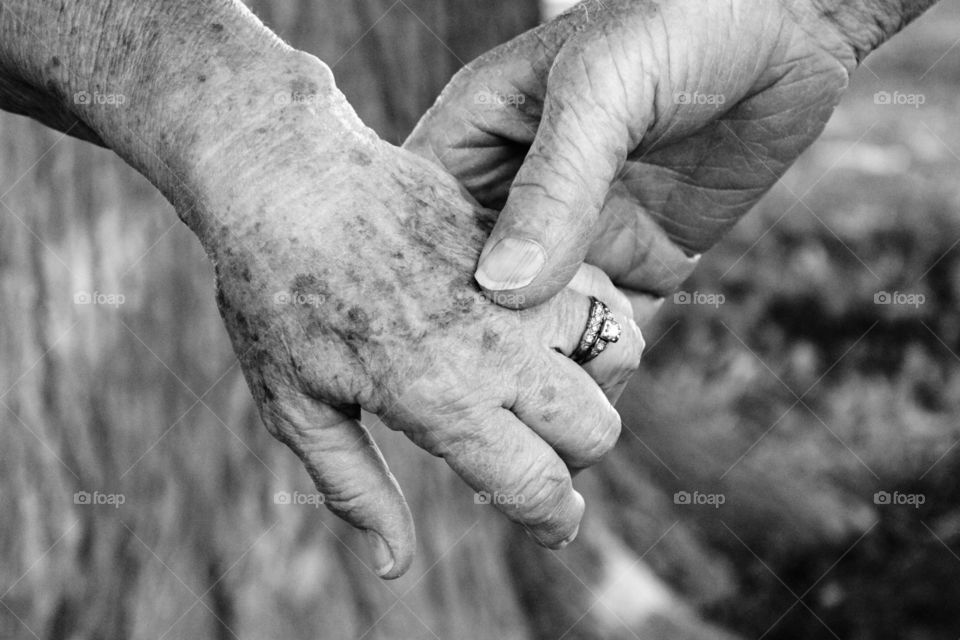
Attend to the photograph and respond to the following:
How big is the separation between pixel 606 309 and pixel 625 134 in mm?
331

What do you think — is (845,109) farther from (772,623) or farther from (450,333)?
(450,333)

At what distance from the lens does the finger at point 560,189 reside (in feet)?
5.74

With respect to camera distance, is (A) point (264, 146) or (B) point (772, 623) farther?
(B) point (772, 623)

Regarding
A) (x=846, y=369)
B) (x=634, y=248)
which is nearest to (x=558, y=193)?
(x=634, y=248)

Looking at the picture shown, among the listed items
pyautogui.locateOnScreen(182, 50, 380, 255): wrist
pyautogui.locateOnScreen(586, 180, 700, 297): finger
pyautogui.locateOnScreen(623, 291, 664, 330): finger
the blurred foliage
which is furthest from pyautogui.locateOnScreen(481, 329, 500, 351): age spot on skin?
the blurred foliage

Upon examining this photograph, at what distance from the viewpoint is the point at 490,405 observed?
1763mm

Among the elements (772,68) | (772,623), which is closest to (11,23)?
(772,68)

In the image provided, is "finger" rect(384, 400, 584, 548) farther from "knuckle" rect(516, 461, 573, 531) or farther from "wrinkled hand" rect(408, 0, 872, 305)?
"wrinkled hand" rect(408, 0, 872, 305)

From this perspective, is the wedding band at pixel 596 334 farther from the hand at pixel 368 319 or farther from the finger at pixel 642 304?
the finger at pixel 642 304

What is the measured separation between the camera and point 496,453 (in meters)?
1.78

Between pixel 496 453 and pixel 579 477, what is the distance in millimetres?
2279

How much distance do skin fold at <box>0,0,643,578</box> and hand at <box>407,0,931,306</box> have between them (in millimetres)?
126

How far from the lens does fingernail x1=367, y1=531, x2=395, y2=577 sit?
1.95m

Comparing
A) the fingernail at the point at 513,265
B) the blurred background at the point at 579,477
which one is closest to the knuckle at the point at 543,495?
the fingernail at the point at 513,265
